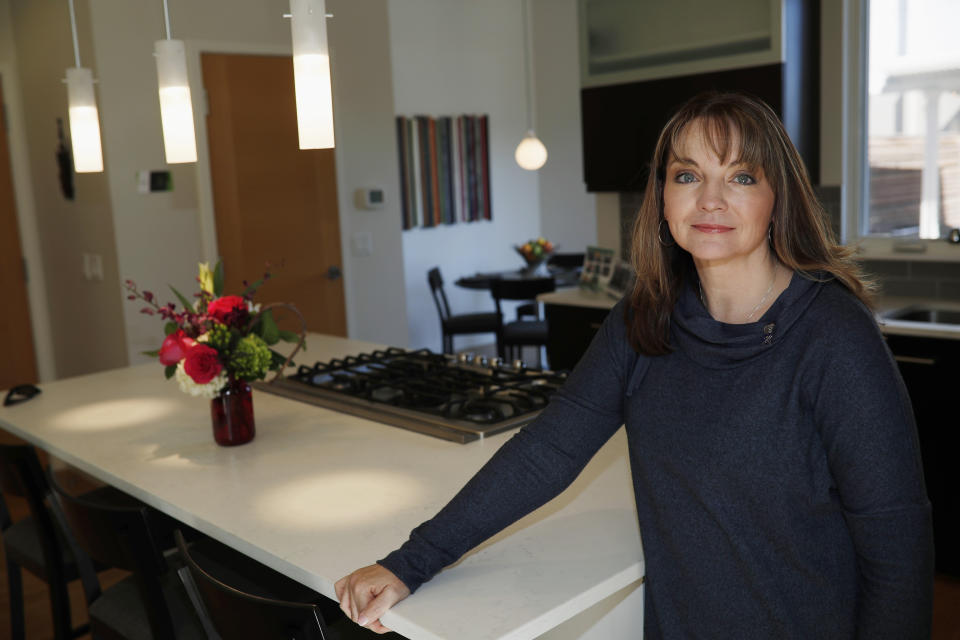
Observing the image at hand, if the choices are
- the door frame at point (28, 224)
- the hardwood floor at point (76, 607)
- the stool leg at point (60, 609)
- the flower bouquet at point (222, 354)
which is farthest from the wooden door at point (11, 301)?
the flower bouquet at point (222, 354)

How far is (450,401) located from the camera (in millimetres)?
2514

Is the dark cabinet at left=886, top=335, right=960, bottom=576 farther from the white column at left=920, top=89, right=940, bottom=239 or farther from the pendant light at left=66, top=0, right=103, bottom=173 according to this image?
the pendant light at left=66, top=0, right=103, bottom=173

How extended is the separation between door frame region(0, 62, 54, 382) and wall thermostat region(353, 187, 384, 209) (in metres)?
1.90

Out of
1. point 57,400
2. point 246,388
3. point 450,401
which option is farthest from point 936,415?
point 57,400

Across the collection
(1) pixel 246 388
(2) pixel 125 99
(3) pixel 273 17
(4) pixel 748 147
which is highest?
(3) pixel 273 17

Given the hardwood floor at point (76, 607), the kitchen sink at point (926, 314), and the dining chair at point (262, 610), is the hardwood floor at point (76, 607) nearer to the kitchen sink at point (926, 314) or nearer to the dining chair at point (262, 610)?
the kitchen sink at point (926, 314)

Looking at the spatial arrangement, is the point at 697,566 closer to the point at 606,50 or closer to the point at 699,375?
the point at 699,375

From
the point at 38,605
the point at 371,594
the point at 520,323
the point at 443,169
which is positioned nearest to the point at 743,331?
the point at 371,594

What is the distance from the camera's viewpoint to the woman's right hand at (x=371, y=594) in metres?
1.43

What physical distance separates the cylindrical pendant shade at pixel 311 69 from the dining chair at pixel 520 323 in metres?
3.91

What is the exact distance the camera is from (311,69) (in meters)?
1.90

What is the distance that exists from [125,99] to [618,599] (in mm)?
3791

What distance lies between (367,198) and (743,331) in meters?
4.13

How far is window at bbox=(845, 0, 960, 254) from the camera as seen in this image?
12.6ft
